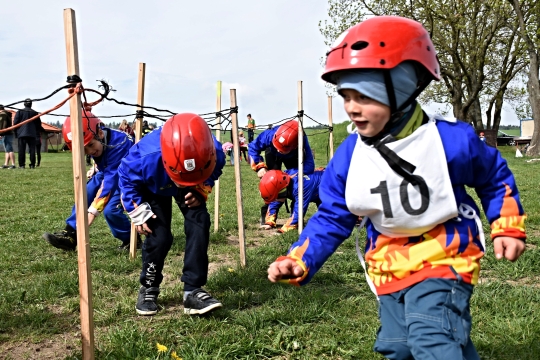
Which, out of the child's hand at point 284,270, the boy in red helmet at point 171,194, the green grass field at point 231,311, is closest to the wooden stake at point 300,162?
the green grass field at point 231,311

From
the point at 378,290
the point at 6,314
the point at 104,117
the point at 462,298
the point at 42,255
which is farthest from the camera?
the point at 42,255

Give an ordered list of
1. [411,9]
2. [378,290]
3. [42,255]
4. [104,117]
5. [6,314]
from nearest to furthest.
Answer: [378,290], [6,314], [104,117], [42,255], [411,9]

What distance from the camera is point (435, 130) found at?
2.30 m

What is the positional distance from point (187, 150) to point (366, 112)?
1916 mm

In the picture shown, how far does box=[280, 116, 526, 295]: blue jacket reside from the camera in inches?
89.5

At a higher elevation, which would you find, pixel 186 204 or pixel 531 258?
pixel 186 204

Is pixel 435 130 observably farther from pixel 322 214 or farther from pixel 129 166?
pixel 129 166

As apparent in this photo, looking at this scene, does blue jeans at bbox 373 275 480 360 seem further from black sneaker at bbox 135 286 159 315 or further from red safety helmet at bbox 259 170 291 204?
red safety helmet at bbox 259 170 291 204

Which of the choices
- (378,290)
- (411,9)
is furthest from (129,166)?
(411,9)

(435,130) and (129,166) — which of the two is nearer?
(435,130)

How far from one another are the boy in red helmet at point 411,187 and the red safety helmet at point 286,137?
581 cm

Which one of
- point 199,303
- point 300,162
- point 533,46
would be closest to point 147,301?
point 199,303

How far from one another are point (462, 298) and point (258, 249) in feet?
14.6

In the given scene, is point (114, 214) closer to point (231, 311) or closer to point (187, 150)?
point (231, 311)
